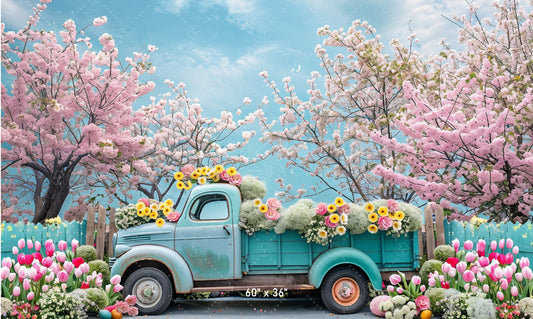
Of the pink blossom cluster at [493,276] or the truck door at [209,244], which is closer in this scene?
the pink blossom cluster at [493,276]

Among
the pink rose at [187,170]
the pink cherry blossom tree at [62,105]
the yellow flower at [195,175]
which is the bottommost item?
the yellow flower at [195,175]

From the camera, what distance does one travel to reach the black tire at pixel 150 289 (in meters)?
7.53

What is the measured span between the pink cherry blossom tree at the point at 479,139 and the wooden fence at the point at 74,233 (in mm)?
5898

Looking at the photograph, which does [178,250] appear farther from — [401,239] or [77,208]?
[77,208]

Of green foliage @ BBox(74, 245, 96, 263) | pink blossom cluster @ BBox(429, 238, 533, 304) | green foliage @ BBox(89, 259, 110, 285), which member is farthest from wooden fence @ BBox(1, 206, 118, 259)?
pink blossom cluster @ BBox(429, 238, 533, 304)

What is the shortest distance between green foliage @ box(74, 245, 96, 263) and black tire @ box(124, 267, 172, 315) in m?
1.84

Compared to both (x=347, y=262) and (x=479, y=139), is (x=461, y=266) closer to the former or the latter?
(x=347, y=262)

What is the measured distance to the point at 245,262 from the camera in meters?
7.60

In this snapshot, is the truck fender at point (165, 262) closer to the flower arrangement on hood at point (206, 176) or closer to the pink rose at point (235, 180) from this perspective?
the flower arrangement on hood at point (206, 176)

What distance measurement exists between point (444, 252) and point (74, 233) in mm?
7099

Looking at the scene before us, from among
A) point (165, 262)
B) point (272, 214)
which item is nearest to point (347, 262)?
point (272, 214)

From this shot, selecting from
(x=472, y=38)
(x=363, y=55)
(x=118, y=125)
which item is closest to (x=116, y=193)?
(x=118, y=125)

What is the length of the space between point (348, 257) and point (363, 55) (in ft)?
23.8

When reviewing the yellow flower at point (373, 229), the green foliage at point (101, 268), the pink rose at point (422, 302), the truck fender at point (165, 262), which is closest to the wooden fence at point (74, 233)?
the green foliage at point (101, 268)
